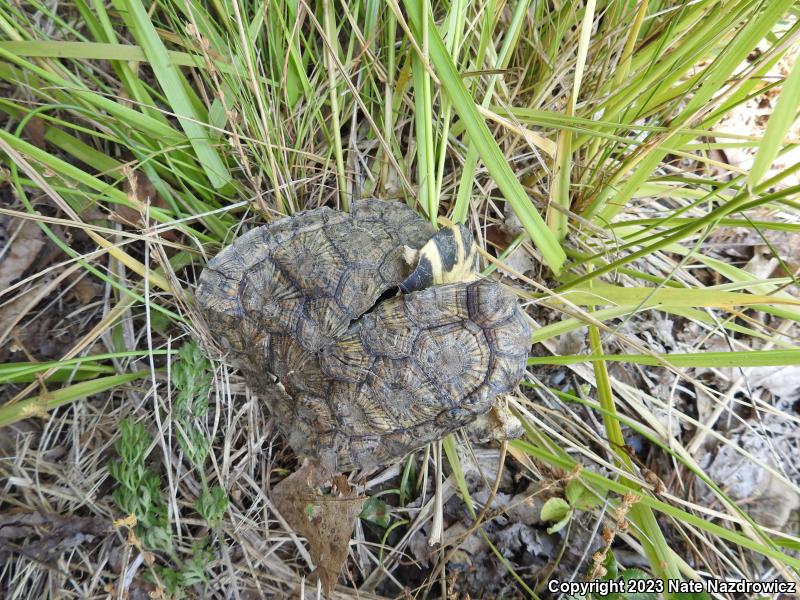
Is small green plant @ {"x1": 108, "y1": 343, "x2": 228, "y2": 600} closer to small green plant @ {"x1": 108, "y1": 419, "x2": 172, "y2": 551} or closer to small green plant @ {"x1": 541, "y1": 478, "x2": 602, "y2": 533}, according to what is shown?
small green plant @ {"x1": 108, "y1": 419, "x2": 172, "y2": 551}

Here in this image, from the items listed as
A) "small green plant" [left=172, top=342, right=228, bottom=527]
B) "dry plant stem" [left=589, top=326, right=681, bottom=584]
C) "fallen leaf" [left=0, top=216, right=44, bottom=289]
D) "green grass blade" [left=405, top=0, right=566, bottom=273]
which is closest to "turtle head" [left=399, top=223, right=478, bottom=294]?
"green grass blade" [left=405, top=0, right=566, bottom=273]

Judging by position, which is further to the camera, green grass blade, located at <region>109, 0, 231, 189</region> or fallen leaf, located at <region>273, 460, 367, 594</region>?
fallen leaf, located at <region>273, 460, 367, 594</region>

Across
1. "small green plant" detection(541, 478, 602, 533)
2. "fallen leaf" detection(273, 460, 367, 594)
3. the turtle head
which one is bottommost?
"small green plant" detection(541, 478, 602, 533)

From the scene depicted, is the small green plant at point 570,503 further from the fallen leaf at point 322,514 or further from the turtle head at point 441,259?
the turtle head at point 441,259

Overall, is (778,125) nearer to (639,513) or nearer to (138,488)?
(639,513)

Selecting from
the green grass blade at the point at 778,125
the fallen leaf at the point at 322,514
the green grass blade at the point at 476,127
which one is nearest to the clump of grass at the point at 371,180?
the green grass blade at the point at 476,127

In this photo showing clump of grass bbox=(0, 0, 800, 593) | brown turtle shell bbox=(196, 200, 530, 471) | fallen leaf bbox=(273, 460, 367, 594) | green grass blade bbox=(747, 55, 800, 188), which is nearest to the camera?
green grass blade bbox=(747, 55, 800, 188)

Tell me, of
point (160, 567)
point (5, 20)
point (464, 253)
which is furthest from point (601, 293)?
point (5, 20)

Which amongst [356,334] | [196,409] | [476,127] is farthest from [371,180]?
[196,409]
